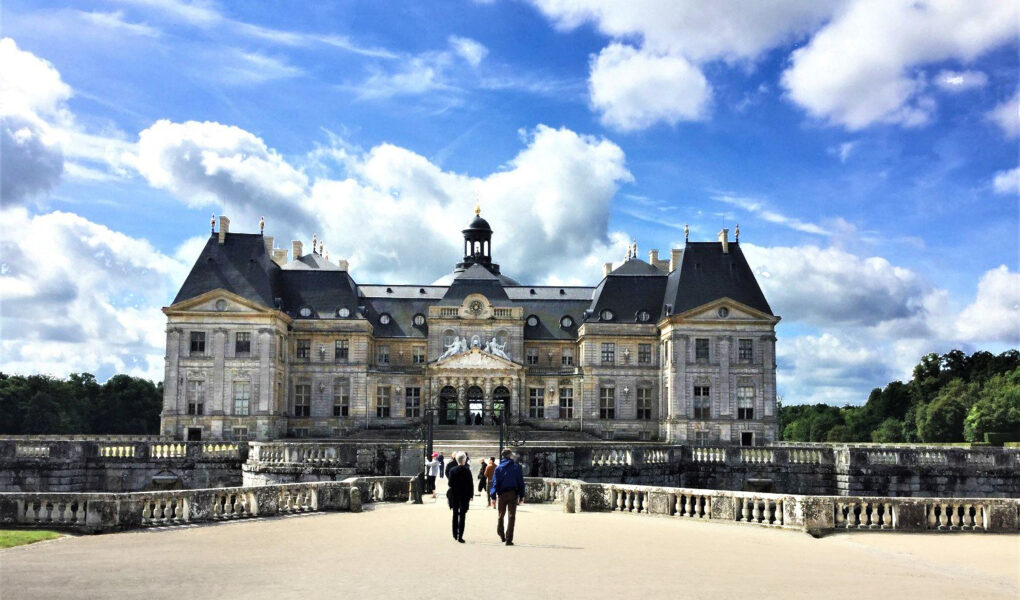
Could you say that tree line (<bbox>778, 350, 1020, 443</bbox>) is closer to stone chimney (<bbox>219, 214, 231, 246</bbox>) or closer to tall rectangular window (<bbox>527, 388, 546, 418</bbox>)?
tall rectangular window (<bbox>527, 388, 546, 418</bbox>)

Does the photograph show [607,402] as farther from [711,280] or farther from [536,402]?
[711,280]

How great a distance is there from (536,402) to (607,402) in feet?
15.5

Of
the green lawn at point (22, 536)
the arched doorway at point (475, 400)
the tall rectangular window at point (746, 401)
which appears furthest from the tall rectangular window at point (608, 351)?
the green lawn at point (22, 536)

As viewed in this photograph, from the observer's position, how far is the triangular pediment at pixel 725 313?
2327 inches

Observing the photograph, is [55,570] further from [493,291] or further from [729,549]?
[493,291]

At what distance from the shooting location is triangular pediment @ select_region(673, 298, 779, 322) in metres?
59.1

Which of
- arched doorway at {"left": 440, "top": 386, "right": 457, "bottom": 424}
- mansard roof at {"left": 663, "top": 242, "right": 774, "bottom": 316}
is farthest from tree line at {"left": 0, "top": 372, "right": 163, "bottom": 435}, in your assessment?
mansard roof at {"left": 663, "top": 242, "right": 774, "bottom": 316}

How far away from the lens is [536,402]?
6278 centimetres

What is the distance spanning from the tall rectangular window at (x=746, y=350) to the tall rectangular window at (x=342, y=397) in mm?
25193

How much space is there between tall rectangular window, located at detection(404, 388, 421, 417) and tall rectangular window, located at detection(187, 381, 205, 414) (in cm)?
1282

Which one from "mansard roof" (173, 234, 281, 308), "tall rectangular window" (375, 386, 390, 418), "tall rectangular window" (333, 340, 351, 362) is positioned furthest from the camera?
"tall rectangular window" (375, 386, 390, 418)

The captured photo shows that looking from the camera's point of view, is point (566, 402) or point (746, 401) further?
point (566, 402)

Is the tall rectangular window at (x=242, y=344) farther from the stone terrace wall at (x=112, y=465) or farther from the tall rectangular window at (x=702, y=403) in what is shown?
the tall rectangular window at (x=702, y=403)

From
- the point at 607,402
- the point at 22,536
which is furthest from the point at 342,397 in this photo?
the point at 22,536
